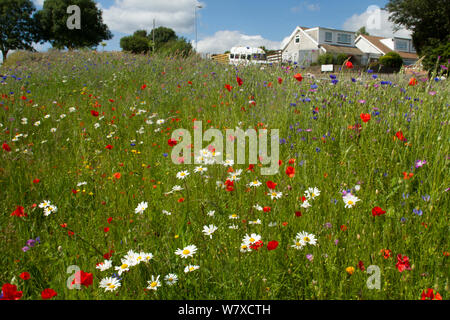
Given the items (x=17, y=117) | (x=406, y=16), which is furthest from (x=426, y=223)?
(x=406, y=16)

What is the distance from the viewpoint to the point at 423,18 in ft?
88.5

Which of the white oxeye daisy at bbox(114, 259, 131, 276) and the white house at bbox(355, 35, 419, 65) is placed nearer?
the white oxeye daisy at bbox(114, 259, 131, 276)

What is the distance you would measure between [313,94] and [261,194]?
7.97 feet

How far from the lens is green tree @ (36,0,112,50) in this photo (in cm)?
4119

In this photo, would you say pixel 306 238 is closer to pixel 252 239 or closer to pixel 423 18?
pixel 252 239

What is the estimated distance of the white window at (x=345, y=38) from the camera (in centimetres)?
5259

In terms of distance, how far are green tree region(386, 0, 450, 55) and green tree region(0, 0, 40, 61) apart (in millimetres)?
46290

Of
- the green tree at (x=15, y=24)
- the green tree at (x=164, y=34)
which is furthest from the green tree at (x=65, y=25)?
the green tree at (x=164, y=34)

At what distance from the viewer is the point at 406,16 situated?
92.0 ft

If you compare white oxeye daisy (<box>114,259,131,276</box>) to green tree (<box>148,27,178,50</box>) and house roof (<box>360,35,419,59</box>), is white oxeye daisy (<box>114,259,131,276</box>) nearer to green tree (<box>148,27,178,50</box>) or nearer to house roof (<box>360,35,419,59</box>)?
house roof (<box>360,35,419,59</box>)

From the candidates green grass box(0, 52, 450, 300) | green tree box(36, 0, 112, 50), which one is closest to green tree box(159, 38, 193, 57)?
green grass box(0, 52, 450, 300)

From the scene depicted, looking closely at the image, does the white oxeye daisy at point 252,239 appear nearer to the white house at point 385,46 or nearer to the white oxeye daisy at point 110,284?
the white oxeye daisy at point 110,284

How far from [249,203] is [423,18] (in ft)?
109
